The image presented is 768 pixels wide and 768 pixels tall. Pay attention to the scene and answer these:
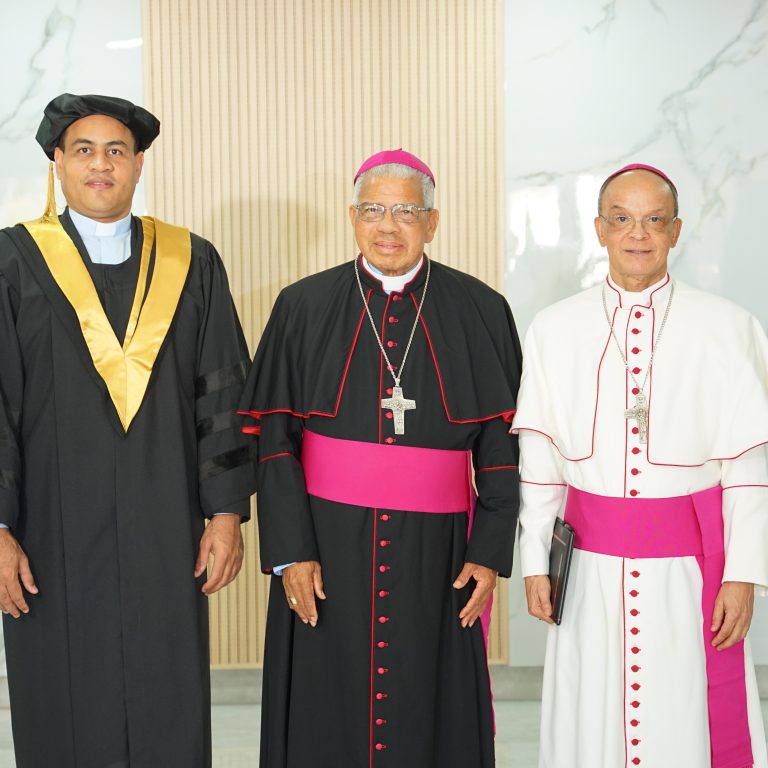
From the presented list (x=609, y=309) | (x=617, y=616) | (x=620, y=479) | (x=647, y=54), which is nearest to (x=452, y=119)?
(x=647, y=54)

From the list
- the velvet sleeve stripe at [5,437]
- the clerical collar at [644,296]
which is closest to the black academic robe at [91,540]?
the velvet sleeve stripe at [5,437]

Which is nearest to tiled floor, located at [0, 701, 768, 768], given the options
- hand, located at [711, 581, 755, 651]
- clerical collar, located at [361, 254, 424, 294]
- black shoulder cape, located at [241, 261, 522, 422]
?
hand, located at [711, 581, 755, 651]

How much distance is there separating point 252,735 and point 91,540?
1.70m

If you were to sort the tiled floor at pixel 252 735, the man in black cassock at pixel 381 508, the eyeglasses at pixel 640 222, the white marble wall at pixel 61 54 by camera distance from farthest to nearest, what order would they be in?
the white marble wall at pixel 61 54
the tiled floor at pixel 252 735
the man in black cassock at pixel 381 508
the eyeglasses at pixel 640 222

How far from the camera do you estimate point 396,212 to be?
8.90ft

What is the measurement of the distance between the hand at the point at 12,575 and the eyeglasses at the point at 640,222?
181 centimetres

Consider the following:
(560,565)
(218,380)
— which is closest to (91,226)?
(218,380)

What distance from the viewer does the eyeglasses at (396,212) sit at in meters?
2.71

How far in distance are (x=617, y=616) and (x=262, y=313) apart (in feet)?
7.18

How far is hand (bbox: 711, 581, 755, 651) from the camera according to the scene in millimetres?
2479

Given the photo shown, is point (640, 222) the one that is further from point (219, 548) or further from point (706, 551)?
point (219, 548)

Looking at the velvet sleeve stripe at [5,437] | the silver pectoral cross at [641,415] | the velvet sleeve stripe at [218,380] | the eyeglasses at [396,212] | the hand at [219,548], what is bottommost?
the hand at [219,548]

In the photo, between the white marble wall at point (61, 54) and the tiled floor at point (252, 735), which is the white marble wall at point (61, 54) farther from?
the tiled floor at point (252, 735)

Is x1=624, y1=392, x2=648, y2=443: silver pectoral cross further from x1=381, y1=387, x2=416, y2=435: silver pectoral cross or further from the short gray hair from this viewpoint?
the short gray hair
